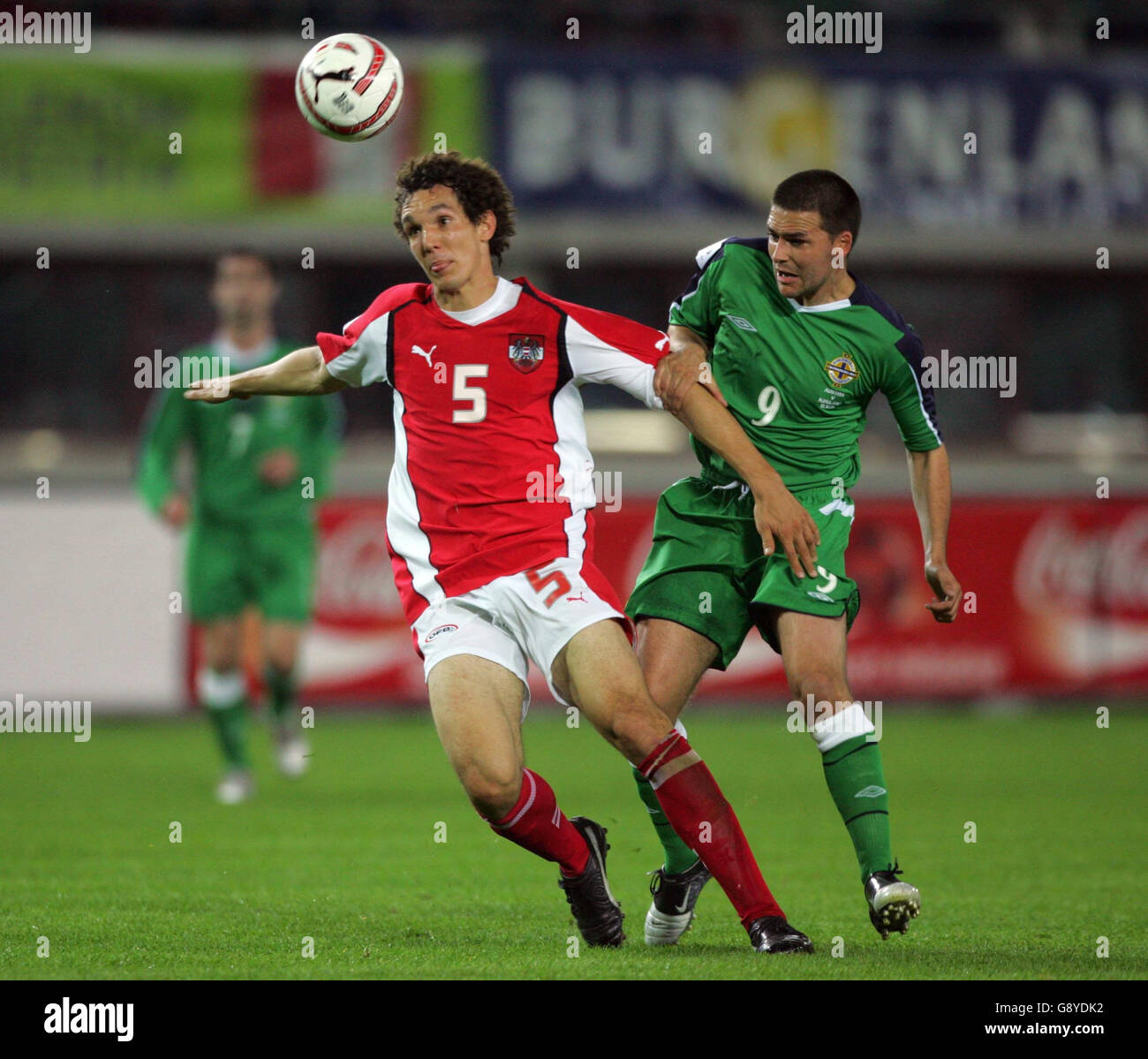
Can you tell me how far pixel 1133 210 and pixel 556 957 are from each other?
13486 mm

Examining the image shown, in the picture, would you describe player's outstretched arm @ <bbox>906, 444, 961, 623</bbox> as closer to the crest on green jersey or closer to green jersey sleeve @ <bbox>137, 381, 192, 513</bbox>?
the crest on green jersey

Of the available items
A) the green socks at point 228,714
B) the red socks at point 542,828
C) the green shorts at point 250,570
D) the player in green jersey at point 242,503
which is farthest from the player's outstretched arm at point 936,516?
the green shorts at point 250,570

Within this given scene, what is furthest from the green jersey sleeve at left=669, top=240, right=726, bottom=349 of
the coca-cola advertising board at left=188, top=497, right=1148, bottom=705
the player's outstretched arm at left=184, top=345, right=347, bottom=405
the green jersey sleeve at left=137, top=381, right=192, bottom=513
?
the coca-cola advertising board at left=188, top=497, right=1148, bottom=705

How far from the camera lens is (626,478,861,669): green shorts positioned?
18.3 feet

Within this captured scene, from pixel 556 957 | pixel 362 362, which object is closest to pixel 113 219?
pixel 362 362

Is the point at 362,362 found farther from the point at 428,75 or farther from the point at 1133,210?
the point at 1133,210

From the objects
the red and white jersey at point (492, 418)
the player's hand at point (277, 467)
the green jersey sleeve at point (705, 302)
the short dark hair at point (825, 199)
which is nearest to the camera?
the red and white jersey at point (492, 418)

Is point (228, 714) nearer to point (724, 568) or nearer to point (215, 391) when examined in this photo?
point (215, 391)

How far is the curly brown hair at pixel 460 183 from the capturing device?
542 centimetres

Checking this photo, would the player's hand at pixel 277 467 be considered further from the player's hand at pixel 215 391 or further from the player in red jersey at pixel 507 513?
the player in red jersey at pixel 507 513

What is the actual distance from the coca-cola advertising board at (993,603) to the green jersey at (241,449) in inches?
161

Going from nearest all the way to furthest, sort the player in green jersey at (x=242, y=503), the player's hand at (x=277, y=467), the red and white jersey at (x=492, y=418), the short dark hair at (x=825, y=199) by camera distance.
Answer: the red and white jersey at (x=492, y=418)
the short dark hair at (x=825, y=199)
the player in green jersey at (x=242, y=503)
the player's hand at (x=277, y=467)

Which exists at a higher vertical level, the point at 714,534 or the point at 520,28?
the point at 520,28
